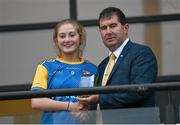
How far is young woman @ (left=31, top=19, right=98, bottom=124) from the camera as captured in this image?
4.71 m

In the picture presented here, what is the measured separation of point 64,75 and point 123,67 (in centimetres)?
49

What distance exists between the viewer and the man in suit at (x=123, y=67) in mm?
4645

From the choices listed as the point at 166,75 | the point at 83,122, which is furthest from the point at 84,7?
the point at 83,122

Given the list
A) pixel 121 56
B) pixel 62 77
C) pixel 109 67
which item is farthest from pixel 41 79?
pixel 121 56

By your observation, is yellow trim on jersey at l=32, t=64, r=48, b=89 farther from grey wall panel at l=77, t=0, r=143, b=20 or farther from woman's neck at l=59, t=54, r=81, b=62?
grey wall panel at l=77, t=0, r=143, b=20

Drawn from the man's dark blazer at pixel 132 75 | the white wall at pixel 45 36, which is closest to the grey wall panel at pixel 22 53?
the white wall at pixel 45 36

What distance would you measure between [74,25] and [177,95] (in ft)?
3.48

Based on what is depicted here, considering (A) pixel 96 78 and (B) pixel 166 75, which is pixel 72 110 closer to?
(A) pixel 96 78

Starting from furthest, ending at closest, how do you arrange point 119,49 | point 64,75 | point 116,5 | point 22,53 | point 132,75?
point 22,53 → point 116,5 → point 119,49 → point 64,75 → point 132,75

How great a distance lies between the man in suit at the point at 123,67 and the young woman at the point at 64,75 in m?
0.14

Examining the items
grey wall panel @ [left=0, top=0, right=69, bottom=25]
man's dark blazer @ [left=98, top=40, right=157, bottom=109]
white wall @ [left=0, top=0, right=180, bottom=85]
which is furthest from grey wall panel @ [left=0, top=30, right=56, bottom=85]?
man's dark blazer @ [left=98, top=40, right=157, bottom=109]

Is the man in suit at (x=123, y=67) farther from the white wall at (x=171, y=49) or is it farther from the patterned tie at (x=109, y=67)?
the white wall at (x=171, y=49)

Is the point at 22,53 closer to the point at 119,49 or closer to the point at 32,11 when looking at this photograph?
the point at 32,11

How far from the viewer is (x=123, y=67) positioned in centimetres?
481
